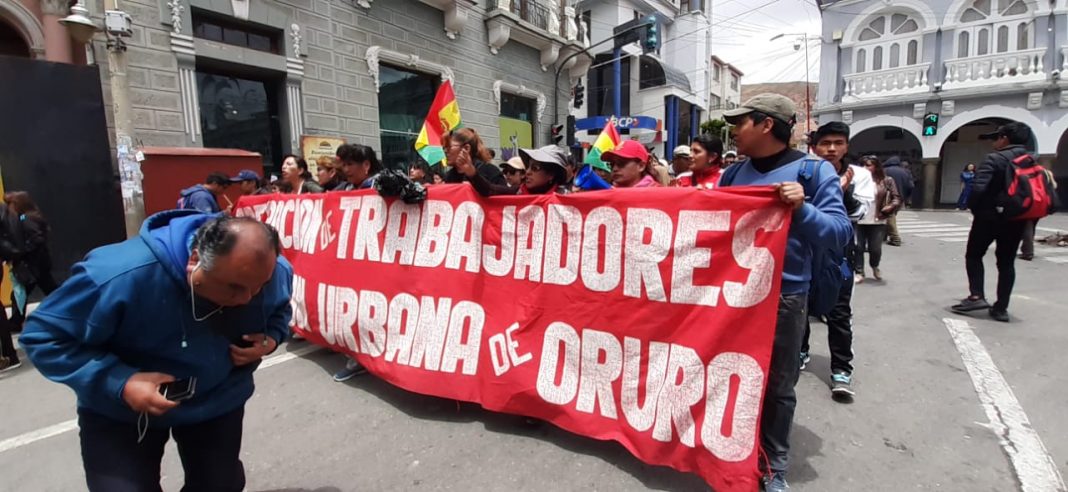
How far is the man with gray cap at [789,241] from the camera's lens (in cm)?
225

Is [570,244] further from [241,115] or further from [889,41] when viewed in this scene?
[889,41]

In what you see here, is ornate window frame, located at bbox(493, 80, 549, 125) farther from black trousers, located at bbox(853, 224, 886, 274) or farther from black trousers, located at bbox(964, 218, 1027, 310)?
black trousers, located at bbox(964, 218, 1027, 310)

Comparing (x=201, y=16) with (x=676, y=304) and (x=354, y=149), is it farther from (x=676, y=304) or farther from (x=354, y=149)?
(x=676, y=304)

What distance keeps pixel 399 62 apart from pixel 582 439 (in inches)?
439

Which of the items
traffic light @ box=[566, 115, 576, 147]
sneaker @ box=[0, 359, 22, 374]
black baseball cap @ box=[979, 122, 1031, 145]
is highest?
traffic light @ box=[566, 115, 576, 147]

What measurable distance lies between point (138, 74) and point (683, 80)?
103ft

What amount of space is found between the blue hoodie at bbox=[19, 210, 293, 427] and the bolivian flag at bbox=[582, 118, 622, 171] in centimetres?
338

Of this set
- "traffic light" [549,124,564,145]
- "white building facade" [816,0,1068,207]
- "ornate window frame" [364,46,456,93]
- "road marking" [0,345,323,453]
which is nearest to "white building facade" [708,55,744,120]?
"white building facade" [816,0,1068,207]

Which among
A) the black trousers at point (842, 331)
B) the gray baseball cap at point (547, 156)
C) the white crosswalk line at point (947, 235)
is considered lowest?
the white crosswalk line at point (947, 235)

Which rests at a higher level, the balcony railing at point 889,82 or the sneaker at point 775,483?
the balcony railing at point 889,82

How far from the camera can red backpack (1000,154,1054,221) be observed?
14.9ft

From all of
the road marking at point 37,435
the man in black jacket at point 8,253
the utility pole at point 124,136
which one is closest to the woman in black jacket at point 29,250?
the man in black jacket at point 8,253

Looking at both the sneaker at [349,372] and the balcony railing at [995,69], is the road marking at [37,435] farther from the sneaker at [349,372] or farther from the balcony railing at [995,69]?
the balcony railing at [995,69]

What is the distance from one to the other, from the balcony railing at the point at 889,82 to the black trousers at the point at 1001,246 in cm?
1889
